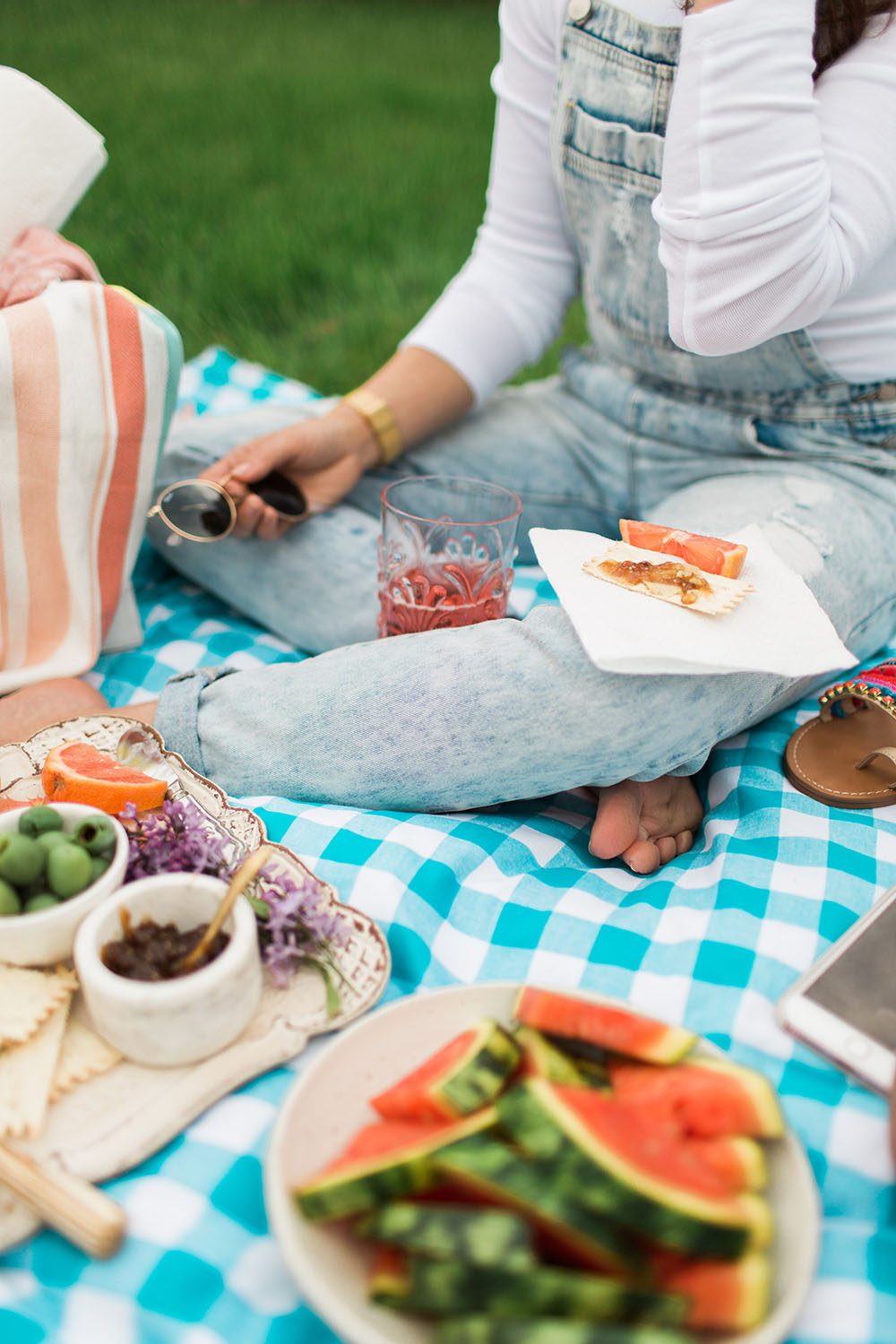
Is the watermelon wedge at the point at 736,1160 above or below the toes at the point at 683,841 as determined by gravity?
above

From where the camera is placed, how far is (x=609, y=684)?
1.19 meters

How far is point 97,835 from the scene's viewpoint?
0.99 metres

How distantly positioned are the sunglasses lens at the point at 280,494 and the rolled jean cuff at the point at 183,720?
39 cm

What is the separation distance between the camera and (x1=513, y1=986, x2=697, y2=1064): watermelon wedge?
0.83 meters

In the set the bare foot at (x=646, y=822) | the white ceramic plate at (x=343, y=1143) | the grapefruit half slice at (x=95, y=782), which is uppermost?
the white ceramic plate at (x=343, y=1143)

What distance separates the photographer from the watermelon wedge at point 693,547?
125cm

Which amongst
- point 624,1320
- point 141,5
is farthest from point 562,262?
point 141,5

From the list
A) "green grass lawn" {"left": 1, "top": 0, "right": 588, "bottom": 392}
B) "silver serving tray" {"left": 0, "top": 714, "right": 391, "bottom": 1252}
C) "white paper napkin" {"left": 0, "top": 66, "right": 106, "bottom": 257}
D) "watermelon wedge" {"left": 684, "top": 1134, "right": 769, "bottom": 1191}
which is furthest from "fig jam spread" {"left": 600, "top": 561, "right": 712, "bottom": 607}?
"green grass lawn" {"left": 1, "top": 0, "right": 588, "bottom": 392}

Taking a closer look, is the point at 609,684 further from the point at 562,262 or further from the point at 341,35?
the point at 341,35

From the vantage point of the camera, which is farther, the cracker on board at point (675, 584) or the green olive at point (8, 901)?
the cracker on board at point (675, 584)

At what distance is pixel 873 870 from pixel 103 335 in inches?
46.2

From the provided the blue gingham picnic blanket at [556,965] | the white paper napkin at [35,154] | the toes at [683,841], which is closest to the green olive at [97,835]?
the blue gingham picnic blanket at [556,965]

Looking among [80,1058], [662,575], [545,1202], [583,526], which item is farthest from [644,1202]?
[583,526]

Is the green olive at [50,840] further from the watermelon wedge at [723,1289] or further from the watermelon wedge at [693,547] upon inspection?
the watermelon wedge at [693,547]
